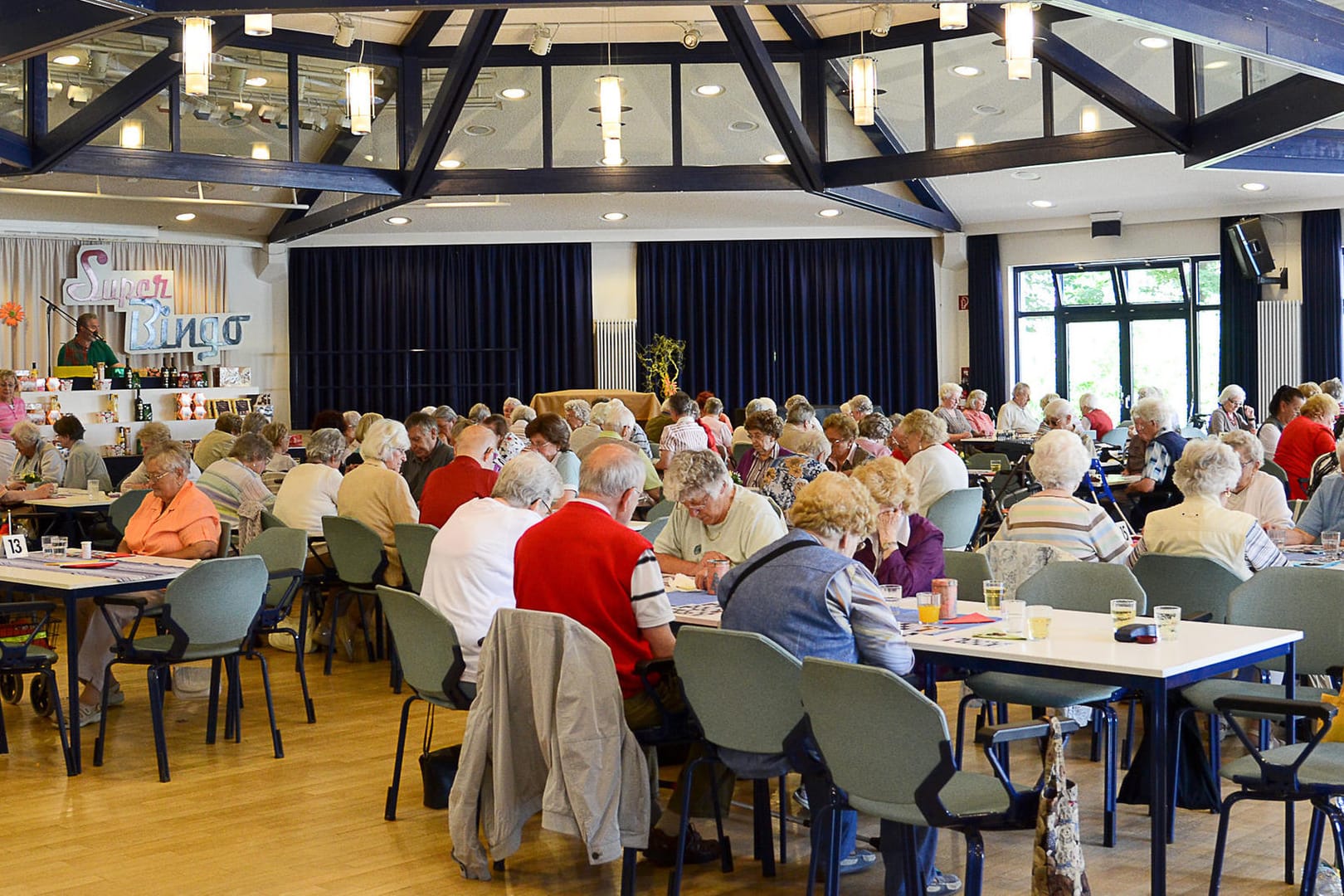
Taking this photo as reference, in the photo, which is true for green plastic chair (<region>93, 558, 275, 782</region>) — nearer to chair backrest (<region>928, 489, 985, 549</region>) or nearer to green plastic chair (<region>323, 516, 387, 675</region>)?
green plastic chair (<region>323, 516, 387, 675</region>)

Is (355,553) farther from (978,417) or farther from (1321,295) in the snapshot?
(1321,295)

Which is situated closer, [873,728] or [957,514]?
[873,728]

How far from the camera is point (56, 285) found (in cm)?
1532

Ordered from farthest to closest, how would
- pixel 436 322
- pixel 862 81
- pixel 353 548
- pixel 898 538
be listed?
pixel 436 322 < pixel 862 81 < pixel 353 548 < pixel 898 538

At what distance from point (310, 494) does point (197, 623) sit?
Answer: 2.16 m

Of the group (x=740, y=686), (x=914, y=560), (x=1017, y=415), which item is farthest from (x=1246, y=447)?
(x=1017, y=415)

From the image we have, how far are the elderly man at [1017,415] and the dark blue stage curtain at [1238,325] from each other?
2.42 metres

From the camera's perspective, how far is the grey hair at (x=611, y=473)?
177 inches

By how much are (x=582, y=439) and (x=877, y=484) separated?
5.51m

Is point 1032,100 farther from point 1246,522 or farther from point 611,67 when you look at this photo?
point 1246,522

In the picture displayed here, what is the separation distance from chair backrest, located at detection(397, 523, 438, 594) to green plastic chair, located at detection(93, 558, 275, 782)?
1.04 m

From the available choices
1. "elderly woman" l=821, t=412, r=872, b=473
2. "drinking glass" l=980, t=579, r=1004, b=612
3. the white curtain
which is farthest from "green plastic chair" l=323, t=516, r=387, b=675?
the white curtain

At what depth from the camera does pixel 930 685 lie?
4438 mm

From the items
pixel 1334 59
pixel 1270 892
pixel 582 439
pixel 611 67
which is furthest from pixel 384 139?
pixel 1270 892
